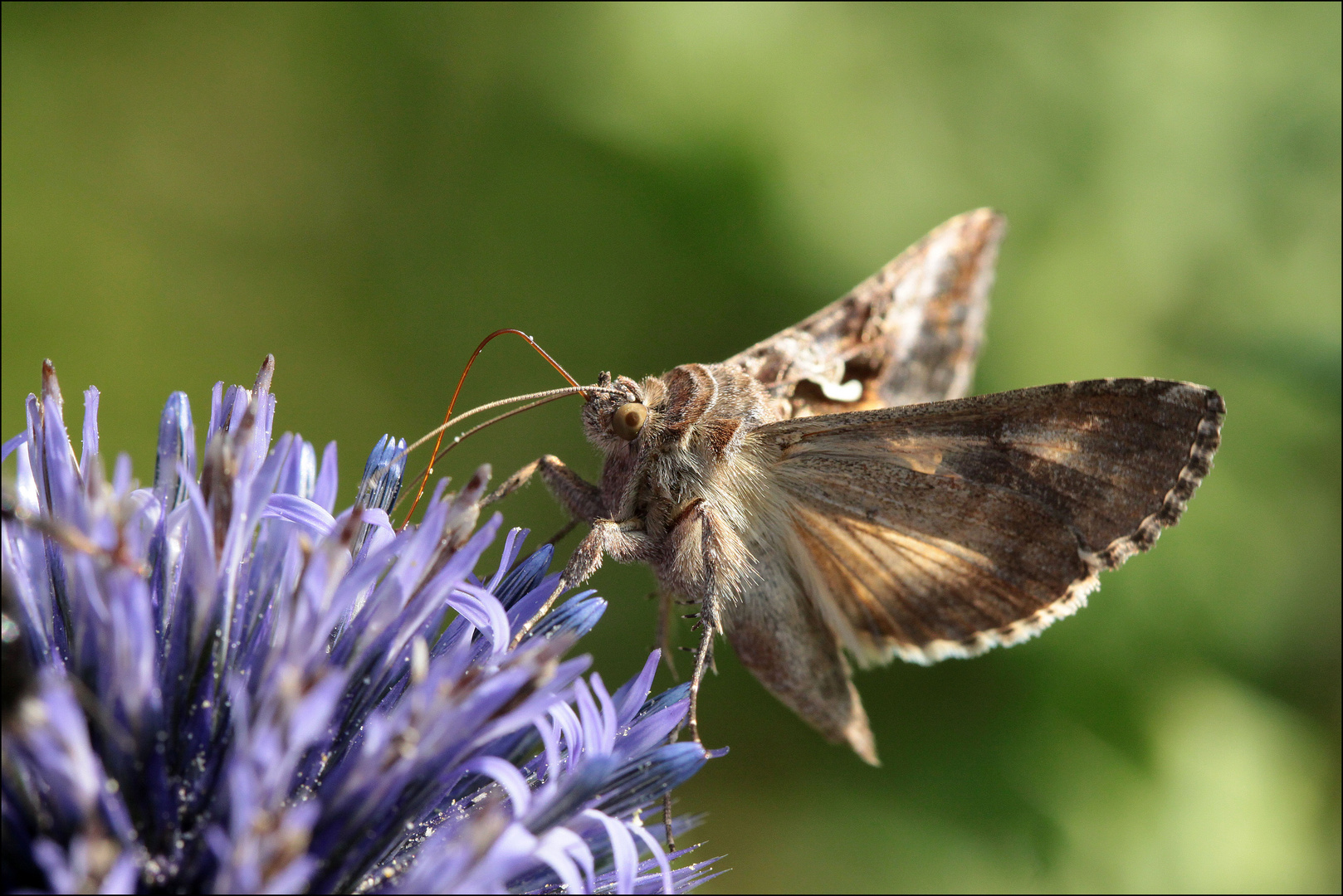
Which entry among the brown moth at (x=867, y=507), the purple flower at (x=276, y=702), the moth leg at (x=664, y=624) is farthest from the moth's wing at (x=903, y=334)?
the purple flower at (x=276, y=702)

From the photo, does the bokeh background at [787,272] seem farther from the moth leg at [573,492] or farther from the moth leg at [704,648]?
the moth leg at [704,648]

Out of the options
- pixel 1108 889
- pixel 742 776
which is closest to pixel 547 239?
pixel 742 776

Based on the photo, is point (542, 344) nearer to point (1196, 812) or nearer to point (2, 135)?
point (2, 135)

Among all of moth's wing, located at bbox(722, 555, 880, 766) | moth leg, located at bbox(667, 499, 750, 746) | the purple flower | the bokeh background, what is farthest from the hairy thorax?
the bokeh background

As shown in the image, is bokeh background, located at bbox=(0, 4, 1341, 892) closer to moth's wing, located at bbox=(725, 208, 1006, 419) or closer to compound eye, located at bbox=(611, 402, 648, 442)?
moth's wing, located at bbox=(725, 208, 1006, 419)

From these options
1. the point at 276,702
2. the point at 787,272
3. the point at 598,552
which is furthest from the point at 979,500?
the point at 276,702
